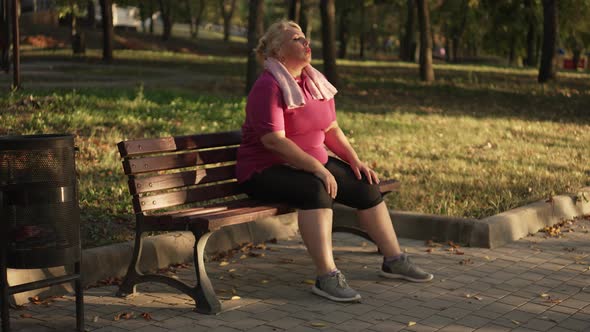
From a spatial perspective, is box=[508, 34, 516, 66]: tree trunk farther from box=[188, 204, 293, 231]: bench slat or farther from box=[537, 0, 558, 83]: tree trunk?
box=[188, 204, 293, 231]: bench slat

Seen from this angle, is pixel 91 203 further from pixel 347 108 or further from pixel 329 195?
pixel 347 108

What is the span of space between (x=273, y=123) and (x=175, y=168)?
69 centimetres

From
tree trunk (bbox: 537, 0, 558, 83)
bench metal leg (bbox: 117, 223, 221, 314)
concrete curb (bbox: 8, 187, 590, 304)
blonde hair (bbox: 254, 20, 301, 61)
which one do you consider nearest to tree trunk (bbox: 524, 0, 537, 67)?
tree trunk (bbox: 537, 0, 558, 83)

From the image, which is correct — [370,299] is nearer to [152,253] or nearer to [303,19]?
[152,253]

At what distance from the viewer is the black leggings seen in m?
5.95

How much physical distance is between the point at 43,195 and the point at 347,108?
13109mm

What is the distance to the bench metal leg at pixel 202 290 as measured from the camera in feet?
18.1

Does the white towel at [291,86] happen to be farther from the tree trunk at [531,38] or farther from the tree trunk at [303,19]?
the tree trunk at [531,38]

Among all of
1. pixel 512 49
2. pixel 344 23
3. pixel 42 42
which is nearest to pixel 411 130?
pixel 42 42

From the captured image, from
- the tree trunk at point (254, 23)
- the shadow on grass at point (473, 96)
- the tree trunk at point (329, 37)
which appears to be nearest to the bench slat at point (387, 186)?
the shadow on grass at point (473, 96)

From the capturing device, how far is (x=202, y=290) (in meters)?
5.56

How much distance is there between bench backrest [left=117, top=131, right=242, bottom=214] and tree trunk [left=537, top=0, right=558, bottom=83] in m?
19.3

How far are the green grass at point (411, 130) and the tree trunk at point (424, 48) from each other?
1.24 m

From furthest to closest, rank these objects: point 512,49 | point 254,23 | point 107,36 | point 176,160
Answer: point 512,49 → point 107,36 → point 254,23 → point 176,160
